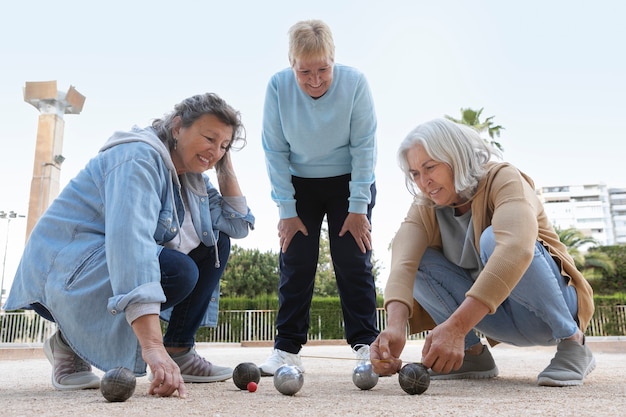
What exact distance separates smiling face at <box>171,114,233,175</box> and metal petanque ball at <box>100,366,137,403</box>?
1045mm

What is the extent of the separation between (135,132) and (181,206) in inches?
14.6

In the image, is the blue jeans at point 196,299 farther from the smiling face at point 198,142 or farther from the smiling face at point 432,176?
the smiling face at point 432,176

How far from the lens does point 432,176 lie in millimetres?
2287

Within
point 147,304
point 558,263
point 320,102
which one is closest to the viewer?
point 147,304

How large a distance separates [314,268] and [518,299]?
135cm

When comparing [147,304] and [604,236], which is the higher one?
[604,236]

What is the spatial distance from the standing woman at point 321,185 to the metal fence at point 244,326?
10881 mm

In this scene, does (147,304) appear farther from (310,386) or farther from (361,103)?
(361,103)

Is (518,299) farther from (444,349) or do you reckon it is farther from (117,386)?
(117,386)

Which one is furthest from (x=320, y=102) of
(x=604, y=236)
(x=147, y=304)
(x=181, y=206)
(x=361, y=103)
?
(x=604, y=236)

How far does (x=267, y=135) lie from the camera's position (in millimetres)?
3207

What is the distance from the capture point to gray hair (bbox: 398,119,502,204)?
224 centimetres

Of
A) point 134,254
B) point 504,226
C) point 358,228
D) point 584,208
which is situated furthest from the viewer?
point 584,208

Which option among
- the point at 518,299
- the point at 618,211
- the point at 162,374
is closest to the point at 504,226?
the point at 518,299
